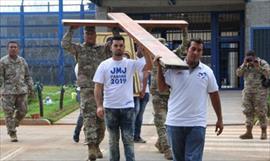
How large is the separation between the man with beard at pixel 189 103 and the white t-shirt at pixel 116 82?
1.61 meters

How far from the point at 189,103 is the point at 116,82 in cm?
188

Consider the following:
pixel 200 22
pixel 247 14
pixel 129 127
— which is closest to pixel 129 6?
pixel 200 22

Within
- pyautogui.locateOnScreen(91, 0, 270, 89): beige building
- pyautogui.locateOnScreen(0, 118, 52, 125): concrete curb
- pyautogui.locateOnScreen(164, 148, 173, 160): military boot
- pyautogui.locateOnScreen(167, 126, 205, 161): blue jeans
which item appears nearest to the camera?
pyautogui.locateOnScreen(167, 126, 205, 161): blue jeans

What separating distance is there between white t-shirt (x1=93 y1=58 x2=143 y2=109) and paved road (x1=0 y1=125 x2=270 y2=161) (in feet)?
6.64

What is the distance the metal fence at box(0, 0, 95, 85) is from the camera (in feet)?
109

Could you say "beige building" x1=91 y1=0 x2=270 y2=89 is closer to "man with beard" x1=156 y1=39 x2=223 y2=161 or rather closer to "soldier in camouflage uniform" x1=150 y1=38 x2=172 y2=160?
"soldier in camouflage uniform" x1=150 y1=38 x2=172 y2=160

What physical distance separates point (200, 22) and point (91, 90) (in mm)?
23469

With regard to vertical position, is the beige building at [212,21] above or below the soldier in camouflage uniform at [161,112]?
above

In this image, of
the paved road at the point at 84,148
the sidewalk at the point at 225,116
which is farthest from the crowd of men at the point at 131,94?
the sidewalk at the point at 225,116

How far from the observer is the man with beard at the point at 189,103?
6318 mm

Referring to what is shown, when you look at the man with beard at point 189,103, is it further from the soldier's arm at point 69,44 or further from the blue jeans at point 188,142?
the soldier's arm at point 69,44

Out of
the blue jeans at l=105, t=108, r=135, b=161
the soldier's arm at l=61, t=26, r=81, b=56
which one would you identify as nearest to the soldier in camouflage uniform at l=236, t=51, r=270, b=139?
the soldier's arm at l=61, t=26, r=81, b=56

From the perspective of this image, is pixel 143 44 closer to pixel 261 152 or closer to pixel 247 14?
pixel 261 152

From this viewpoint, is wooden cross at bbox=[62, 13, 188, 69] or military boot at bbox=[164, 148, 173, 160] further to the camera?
military boot at bbox=[164, 148, 173, 160]
